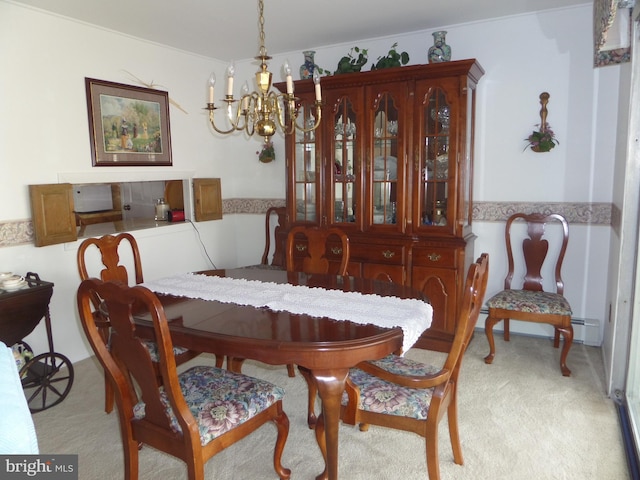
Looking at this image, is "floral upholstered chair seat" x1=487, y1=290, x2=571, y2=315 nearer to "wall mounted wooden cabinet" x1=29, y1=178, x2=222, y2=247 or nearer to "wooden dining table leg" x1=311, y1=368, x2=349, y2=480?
"wooden dining table leg" x1=311, y1=368, x2=349, y2=480

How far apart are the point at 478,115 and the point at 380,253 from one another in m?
1.33

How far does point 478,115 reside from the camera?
12.0 ft

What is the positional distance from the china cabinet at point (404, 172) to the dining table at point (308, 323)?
1.08 metres

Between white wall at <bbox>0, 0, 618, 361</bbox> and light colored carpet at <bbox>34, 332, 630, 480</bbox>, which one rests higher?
white wall at <bbox>0, 0, 618, 361</bbox>

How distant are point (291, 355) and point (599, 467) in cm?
152

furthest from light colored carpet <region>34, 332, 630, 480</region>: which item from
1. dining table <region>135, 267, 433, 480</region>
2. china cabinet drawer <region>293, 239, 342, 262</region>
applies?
china cabinet drawer <region>293, 239, 342, 262</region>

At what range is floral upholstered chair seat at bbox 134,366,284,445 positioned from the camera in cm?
168

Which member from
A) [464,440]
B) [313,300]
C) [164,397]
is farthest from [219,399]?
[464,440]

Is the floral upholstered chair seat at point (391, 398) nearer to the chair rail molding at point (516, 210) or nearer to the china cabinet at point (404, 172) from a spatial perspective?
the china cabinet at point (404, 172)

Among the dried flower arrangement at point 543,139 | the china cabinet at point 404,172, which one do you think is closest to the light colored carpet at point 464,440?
the china cabinet at point 404,172

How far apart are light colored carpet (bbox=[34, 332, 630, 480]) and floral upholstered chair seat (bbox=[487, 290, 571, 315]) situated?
1.31 feet

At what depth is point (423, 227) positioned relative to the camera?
3426mm

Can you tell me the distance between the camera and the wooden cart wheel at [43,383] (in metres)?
2.64

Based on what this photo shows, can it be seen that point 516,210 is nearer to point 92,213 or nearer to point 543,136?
point 543,136
